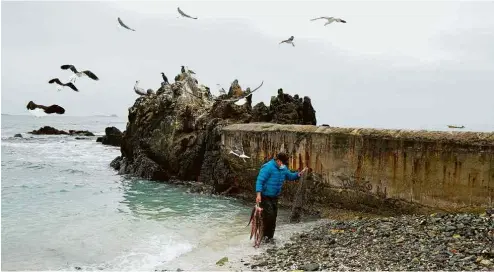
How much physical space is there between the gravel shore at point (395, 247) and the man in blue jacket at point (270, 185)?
1.79ft

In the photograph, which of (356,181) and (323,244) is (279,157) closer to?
(323,244)

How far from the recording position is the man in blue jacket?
7895 millimetres

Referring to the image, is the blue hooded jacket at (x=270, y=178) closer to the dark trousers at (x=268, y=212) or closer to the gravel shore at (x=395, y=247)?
the dark trousers at (x=268, y=212)

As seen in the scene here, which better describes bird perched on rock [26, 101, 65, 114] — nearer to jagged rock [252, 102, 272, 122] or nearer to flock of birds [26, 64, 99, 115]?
flock of birds [26, 64, 99, 115]

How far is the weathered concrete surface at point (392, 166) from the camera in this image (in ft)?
27.1

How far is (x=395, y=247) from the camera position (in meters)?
6.57

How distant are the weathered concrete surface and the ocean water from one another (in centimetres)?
131

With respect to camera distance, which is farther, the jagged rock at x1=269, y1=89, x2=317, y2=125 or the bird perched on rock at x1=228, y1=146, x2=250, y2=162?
the jagged rock at x1=269, y1=89, x2=317, y2=125

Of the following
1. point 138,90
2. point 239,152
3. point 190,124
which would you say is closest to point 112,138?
point 138,90

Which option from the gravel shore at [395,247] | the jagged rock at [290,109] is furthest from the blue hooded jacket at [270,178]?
the jagged rock at [290,109]

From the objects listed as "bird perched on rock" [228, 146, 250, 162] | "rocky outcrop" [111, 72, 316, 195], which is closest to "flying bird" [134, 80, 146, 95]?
"rocky outcrop" [111, 72, 316, 195]

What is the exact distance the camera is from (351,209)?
33.1ft

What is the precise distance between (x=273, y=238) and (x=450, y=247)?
3.15 meters

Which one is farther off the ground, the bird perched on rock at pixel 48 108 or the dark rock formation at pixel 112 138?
the bird perched on rock at pixel 48 108
